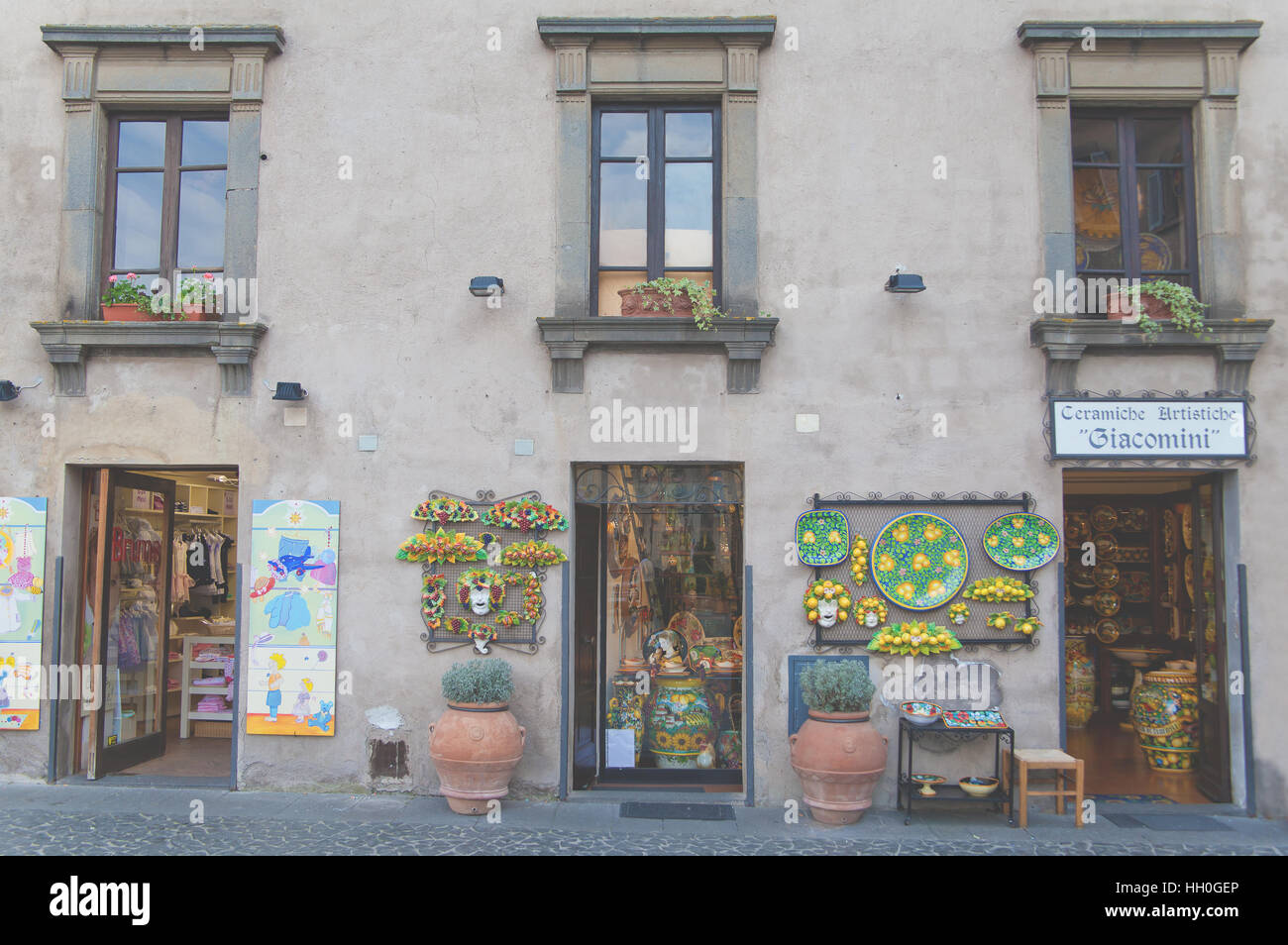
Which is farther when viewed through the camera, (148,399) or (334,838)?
(148,399)

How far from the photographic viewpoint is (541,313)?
26.9 ft

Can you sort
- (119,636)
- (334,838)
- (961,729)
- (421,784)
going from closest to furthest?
1. (334,838)
2. (961,729)
3. (421,784)
4. (119,636)

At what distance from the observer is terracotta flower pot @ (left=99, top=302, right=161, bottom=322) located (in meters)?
8.27

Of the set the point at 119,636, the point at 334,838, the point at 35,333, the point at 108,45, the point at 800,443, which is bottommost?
the point at 334,838

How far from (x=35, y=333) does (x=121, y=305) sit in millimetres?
847

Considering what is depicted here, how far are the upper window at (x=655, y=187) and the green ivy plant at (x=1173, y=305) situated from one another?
3.59m

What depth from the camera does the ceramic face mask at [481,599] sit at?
314 inches

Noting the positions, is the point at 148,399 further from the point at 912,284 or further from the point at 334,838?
the point at 912,284

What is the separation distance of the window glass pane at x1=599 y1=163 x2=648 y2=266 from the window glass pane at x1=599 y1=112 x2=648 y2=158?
0.40 feet

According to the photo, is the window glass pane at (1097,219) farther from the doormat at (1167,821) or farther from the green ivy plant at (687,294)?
the doormat at (1167,821)

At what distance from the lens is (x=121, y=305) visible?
8273 mm

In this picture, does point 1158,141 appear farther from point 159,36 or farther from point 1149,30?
point 159,36

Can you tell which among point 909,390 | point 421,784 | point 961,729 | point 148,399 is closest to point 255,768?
point 421,784

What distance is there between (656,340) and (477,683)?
3138mm
